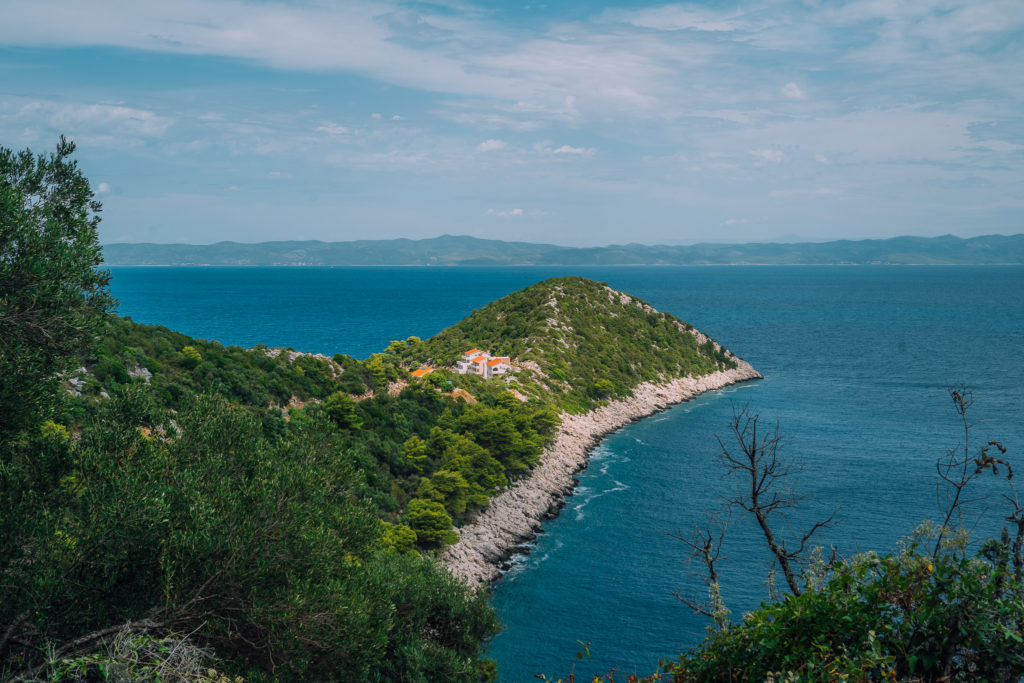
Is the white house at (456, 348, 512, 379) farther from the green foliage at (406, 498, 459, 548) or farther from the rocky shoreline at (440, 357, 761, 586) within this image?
the green foliage at (406, 498, 459, 548)

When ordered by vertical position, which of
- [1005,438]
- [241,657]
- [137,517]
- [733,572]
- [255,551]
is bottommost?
[733,572]

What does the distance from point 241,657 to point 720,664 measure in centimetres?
967

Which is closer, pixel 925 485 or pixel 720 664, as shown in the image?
pixel 720 664

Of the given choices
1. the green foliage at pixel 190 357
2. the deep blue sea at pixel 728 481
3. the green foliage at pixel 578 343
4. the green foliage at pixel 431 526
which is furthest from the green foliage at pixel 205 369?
the deep blue sea at pixel 728 481

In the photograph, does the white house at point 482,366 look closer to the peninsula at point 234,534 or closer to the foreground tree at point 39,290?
the peninsula at point 234,534

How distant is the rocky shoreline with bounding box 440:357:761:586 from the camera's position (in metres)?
44.7

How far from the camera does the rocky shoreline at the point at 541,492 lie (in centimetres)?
4466

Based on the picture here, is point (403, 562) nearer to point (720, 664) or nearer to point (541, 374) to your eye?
point (720, 664)

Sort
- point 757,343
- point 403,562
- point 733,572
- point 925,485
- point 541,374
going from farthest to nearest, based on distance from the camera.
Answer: point 757,343
point 541,374
point 925,485
point 733,572
point 403,562

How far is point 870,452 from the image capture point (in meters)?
66.0

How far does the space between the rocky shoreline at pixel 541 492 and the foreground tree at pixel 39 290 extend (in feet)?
66.3

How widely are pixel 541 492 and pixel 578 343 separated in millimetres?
42129

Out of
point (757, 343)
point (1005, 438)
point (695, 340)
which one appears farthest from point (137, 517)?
point (757, 343)

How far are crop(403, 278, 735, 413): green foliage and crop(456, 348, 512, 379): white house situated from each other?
2.49m
